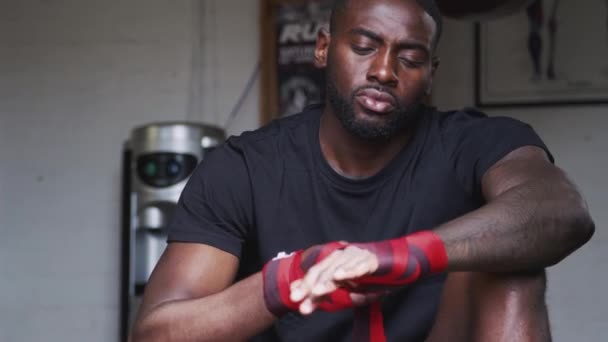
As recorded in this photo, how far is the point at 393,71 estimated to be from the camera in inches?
68.0

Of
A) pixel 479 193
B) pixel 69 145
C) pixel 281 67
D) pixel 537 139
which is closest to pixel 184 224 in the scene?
pixel 479 193

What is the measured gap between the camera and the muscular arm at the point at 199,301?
148cm

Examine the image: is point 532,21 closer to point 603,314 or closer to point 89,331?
point 603,314

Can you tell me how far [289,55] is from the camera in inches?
138

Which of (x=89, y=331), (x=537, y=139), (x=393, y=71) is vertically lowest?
(x=89, y=331)

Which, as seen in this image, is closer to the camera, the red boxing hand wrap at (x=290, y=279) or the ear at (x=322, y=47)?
the red boxing hand wrap at (x=290, y=279)

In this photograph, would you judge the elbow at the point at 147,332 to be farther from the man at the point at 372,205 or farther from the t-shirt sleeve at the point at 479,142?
the t-shirt sleeve at the point at 479,142

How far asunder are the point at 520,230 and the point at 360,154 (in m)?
0.50

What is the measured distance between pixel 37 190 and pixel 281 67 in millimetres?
1206

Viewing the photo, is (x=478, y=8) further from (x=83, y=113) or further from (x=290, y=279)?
(x=83, y=113)

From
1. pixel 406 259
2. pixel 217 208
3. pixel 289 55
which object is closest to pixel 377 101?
pixel 217 208

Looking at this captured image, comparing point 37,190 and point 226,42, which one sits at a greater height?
point 226,42

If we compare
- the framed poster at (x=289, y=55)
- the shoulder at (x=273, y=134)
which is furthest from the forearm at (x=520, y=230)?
the framed poster at (x=289, y=55)

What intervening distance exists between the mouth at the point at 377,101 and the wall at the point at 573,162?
172 centimetres
